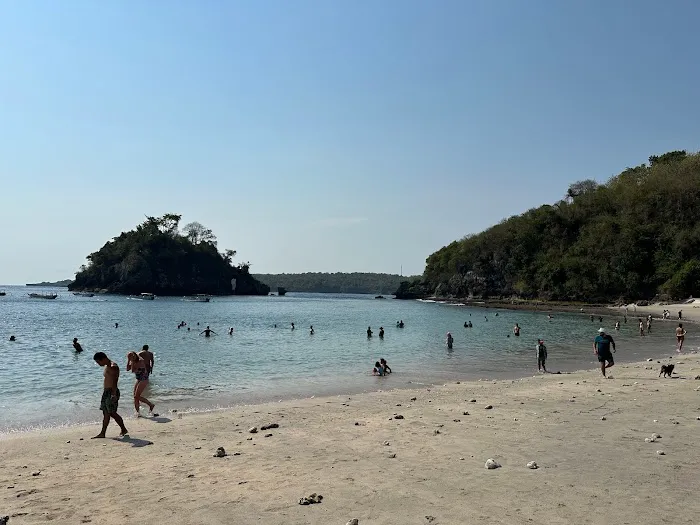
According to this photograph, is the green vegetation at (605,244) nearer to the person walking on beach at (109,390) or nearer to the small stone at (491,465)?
the small stone at (491,465)

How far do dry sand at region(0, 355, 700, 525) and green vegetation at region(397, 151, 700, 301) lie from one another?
93649 mm

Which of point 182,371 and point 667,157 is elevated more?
point 667,157

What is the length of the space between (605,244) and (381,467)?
11798 centimetres

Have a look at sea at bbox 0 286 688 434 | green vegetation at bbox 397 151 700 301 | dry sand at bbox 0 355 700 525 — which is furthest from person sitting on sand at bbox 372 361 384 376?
green vegetation at bbox 397 151 700 301

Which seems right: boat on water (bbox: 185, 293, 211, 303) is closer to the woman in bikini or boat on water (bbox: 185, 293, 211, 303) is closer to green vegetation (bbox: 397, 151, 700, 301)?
green vegetation (bbox: 397, 151, 700, 301)

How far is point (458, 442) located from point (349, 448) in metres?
2.11

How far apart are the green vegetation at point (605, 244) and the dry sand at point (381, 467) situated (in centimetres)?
9365

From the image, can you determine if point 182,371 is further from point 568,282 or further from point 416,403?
point 568,282

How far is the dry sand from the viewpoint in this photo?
655cm

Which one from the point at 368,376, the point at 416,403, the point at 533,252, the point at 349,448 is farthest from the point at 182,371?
the point at 533,252

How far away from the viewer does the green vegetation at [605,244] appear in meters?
100

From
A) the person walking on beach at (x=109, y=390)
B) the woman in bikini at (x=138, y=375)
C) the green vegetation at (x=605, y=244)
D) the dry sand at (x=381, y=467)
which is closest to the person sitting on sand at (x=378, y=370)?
the dry sand at (x=381, y=467)

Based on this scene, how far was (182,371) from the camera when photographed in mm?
25000

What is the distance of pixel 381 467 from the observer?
8.48 m
